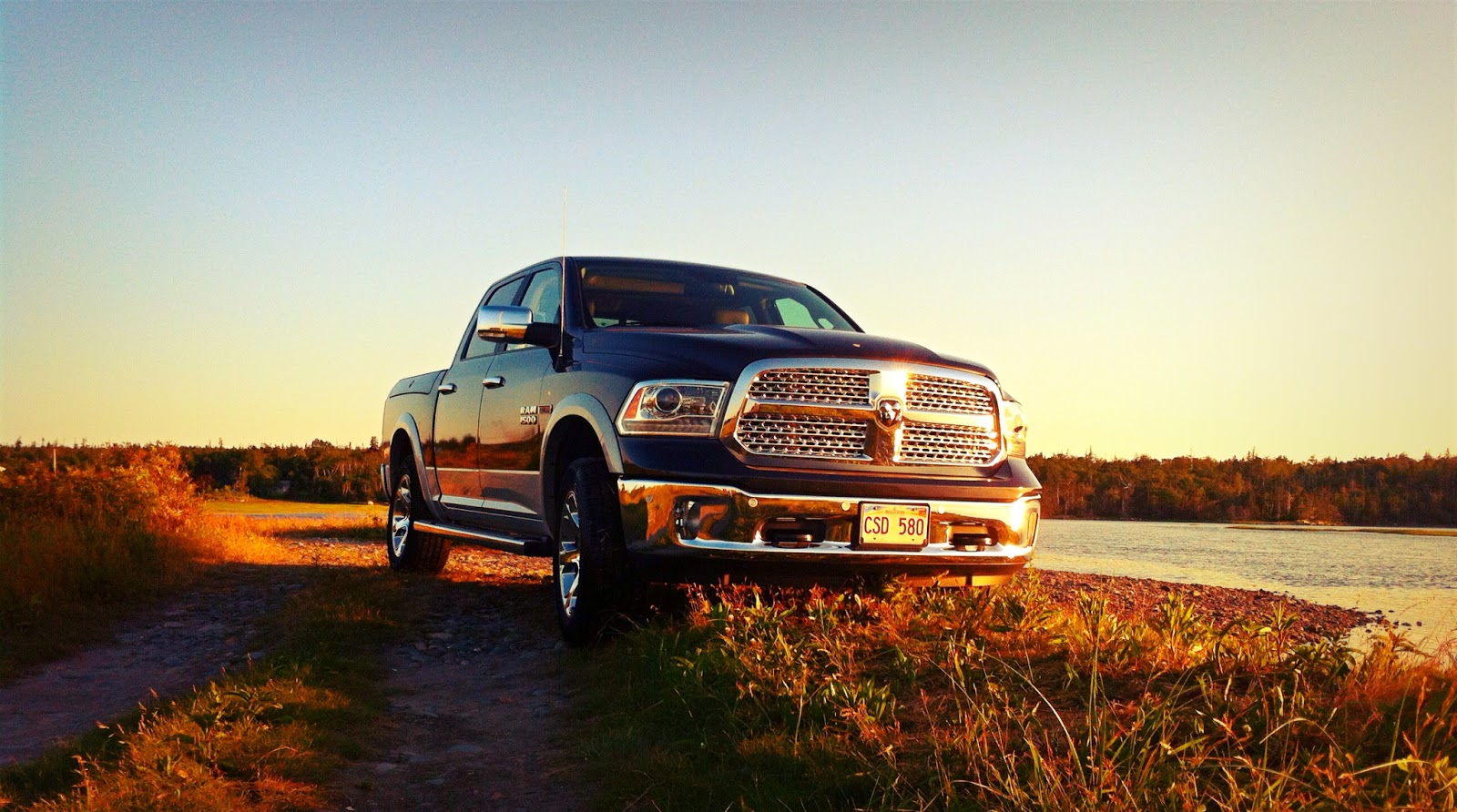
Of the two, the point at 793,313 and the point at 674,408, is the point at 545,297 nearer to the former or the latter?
the point at 793,313

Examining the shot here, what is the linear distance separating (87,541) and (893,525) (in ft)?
24.2

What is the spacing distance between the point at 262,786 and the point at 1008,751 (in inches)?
102

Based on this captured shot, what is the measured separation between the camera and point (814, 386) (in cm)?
545

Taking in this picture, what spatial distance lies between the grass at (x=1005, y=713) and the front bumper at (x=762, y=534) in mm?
321

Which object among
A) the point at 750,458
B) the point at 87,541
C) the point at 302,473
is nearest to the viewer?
the point at 750,458

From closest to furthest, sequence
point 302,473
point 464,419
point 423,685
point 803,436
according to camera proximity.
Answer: point 803,436, point 423,685, point 464,419, point 302,473

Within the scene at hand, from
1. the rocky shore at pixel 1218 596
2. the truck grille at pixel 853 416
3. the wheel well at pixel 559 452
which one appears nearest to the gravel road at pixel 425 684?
the wheel well at pixel 559 452

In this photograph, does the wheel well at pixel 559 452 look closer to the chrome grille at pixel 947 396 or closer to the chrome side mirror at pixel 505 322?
the chrome side mirror at pixel 505 322

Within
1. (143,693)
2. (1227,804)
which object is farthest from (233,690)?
(1227,804)

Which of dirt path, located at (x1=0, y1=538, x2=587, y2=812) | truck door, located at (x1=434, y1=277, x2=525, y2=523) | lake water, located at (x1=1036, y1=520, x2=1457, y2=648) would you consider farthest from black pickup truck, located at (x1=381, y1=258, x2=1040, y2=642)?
lake water, located at (x1=1036, y1=520, x2=1457, y2=648)

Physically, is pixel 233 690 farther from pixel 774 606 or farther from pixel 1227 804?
pixel 1227 804

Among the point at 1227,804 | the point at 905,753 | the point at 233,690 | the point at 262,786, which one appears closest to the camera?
the point at 1227,804

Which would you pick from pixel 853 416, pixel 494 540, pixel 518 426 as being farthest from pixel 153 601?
pixel 853 416

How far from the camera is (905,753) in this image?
12.0ft
